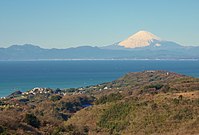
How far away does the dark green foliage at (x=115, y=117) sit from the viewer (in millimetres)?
40688

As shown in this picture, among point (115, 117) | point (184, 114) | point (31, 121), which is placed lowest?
point (115, 117)

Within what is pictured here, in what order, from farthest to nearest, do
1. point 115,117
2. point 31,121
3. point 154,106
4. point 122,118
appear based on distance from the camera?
point 115,117 → point 154,106 → point 122,118 → point 31,121

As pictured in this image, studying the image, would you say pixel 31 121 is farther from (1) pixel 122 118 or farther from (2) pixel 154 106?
(2) pixel 154 106

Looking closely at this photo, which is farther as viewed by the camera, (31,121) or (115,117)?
(115,117)

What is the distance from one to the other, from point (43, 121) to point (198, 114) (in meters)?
14.7

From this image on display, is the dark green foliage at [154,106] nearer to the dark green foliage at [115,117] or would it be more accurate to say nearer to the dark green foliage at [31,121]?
the dark green foliage at [115,117]

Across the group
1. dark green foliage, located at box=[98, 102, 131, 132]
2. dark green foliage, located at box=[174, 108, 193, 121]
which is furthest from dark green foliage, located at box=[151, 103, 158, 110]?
dark green foliage, located at box=[174, 108, 193, 121]

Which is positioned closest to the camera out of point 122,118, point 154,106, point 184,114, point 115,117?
point 184,114

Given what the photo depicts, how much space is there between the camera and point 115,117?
43.5 metres

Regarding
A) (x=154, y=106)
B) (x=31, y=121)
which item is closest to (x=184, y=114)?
(x=154, y=106)

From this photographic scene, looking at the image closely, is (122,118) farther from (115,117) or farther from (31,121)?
(31,121)

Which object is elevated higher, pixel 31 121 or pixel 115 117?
pixel 31 121

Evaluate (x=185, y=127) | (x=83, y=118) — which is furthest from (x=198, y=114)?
(x=83, y=118)

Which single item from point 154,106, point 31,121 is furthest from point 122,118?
point 31,121
